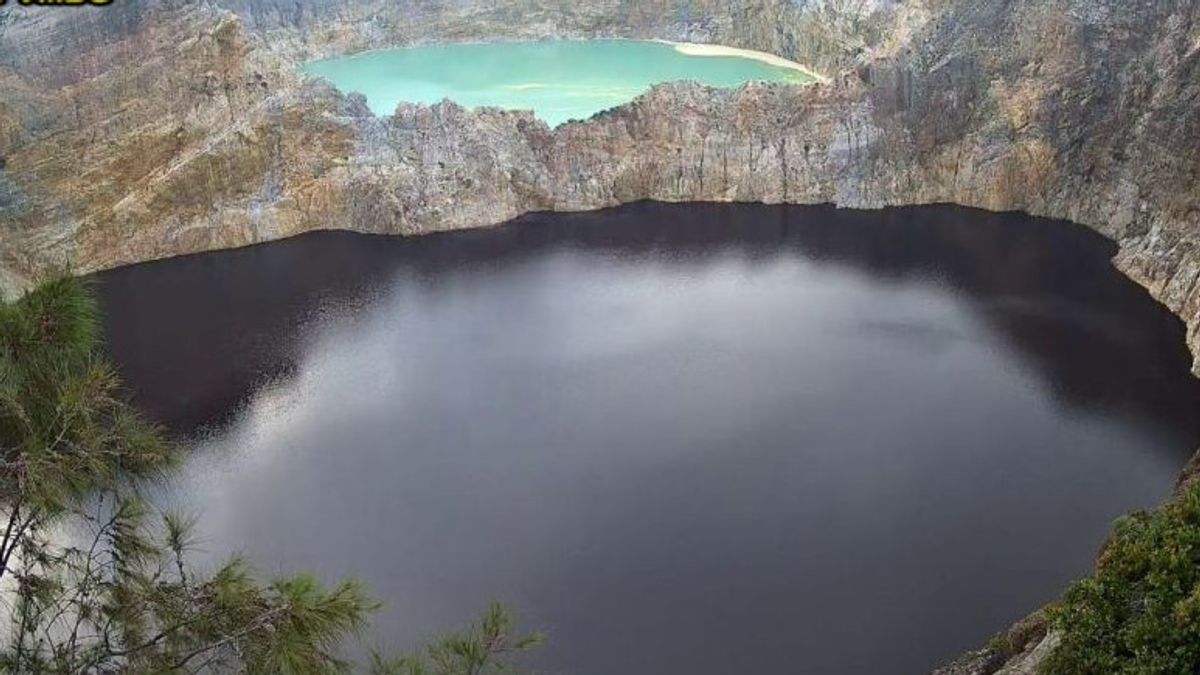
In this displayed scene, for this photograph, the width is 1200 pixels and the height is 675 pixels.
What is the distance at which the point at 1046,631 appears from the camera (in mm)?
15648

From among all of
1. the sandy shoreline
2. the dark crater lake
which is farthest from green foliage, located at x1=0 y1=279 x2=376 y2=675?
the sandy shoreline

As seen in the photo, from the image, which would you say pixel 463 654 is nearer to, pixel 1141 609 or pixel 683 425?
pixel 1141 609

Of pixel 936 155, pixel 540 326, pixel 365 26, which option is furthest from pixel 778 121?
pixel 365 26

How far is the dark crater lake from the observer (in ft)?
69.4

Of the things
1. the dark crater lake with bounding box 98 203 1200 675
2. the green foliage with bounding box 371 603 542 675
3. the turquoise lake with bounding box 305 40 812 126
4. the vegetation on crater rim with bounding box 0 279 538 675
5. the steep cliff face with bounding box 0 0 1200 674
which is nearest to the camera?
the vegetation on crater rim with bounding box 0 279 538 675

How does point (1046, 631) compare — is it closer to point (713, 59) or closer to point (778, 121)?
point (778, 121)

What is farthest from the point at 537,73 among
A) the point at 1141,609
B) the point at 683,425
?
the point at 1141,609

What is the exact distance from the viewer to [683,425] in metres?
27.6

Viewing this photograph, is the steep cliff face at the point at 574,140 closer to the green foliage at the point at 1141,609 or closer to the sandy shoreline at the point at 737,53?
the sandy shoreline at the point at 737,53

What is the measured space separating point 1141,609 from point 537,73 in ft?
221

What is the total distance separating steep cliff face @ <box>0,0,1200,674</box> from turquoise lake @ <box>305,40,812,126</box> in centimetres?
1037

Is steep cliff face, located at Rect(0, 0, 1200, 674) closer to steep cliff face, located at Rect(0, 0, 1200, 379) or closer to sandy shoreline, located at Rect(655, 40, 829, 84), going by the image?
steep cliff face, located at Rect(0, 0, 1200, 379)

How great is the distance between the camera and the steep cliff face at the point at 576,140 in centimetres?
3919

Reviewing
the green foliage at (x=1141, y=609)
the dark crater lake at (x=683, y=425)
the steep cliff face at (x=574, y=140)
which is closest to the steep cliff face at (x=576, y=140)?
the steep cliff face at (x=574, y=140)
